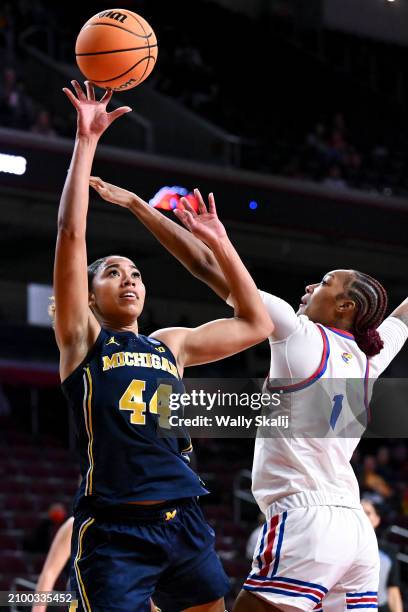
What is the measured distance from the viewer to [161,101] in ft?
54.4

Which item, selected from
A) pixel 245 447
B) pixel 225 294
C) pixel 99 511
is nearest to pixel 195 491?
pixel 99 511

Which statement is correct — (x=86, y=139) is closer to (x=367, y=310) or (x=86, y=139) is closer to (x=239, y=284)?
(x=239, y=284)

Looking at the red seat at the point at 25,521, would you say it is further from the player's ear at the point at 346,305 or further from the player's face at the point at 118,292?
the player's face at the point at 118,292

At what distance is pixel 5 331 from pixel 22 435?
1.61 meters

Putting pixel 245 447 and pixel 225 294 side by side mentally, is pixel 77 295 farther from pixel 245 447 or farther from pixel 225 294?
Answer: pixel 245 447

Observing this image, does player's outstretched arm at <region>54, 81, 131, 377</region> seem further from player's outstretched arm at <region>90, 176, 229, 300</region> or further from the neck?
player's outstretched arm at <region>90, 176, 229, 300</region>

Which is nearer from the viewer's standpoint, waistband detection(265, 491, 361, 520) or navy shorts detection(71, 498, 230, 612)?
navy shorts detection(71, 498, 230, 612)

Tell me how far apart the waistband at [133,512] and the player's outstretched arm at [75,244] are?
0.53 meters

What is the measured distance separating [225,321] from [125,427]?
0.60m

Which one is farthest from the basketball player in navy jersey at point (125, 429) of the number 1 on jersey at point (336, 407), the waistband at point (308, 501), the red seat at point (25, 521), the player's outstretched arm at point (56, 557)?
the red seat at point (25, 521)

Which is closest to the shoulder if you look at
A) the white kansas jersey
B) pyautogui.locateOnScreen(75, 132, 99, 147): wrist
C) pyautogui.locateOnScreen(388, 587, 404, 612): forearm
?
the white kansas jersey

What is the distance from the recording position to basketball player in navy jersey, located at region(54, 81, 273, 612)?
3848 millimetres

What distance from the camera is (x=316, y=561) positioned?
4195 mm

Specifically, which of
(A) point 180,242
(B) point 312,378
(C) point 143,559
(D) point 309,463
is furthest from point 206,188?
(C) point 143,559
